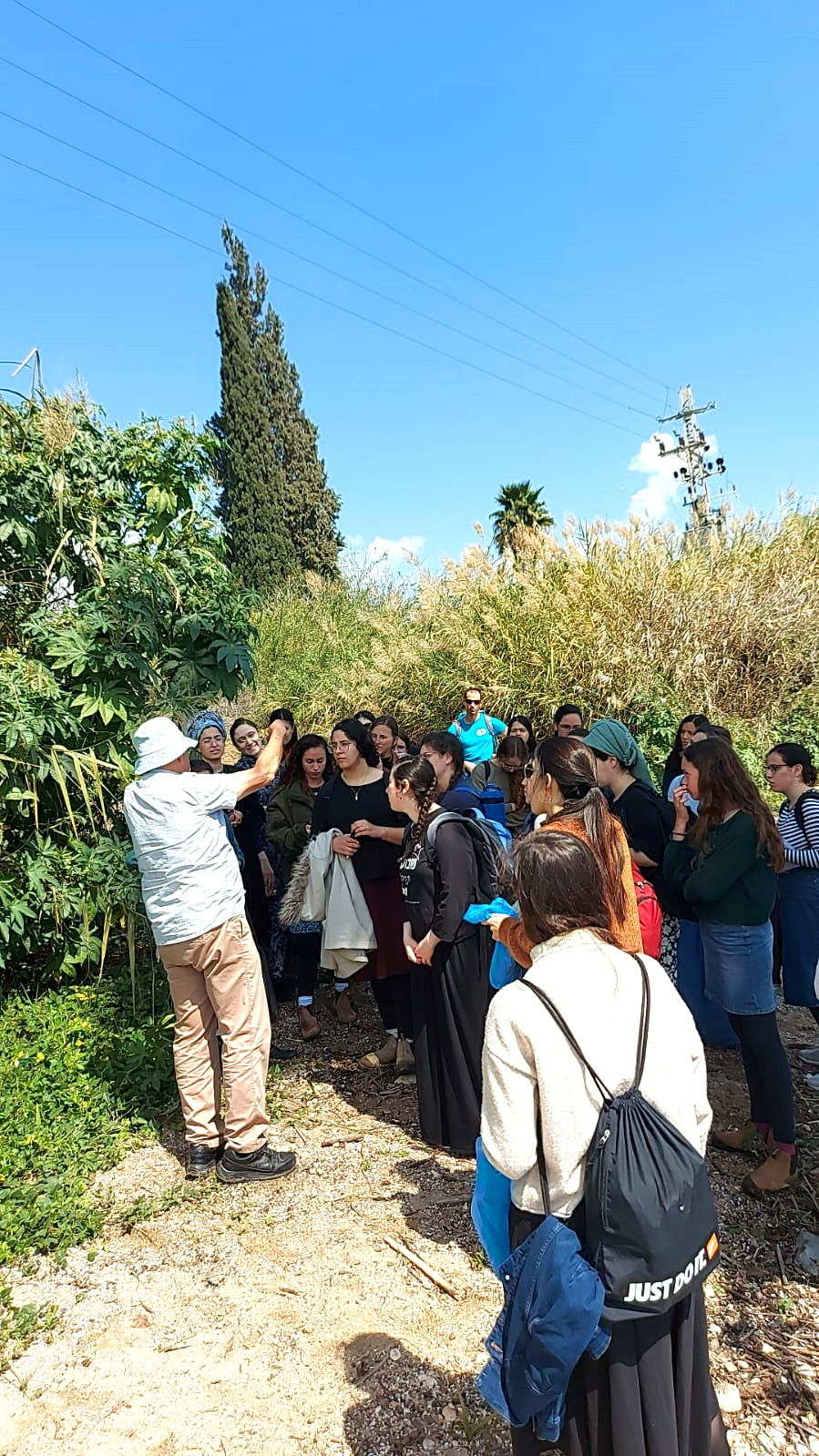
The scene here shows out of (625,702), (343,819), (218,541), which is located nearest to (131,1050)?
(343,819)

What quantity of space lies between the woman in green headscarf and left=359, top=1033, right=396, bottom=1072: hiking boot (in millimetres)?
1748

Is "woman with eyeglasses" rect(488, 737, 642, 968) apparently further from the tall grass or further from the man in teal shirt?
the tall grass

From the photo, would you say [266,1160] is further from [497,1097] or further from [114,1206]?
[497,1097]

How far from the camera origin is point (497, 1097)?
163 cm

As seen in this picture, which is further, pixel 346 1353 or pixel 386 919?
pixel 386 919

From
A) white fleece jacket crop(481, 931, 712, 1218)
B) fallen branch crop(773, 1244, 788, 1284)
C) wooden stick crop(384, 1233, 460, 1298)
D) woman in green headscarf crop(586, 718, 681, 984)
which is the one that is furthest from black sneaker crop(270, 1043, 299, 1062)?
white fleece jacket crop(481, 931, 712, 1218)

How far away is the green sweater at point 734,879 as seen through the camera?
123 inches

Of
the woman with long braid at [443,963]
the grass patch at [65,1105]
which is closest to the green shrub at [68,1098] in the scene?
the grass patch at [65,1105]

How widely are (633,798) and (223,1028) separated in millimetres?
2179

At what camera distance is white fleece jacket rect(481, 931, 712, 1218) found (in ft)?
5.22

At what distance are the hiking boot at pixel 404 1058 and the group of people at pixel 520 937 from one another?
0.01 metres

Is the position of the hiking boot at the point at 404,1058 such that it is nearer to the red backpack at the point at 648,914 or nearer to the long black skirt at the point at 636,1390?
the red backpack at the point at 648,914

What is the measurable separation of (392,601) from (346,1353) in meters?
11.2

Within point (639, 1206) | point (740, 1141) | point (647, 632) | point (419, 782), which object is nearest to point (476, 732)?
point (647, 632)
